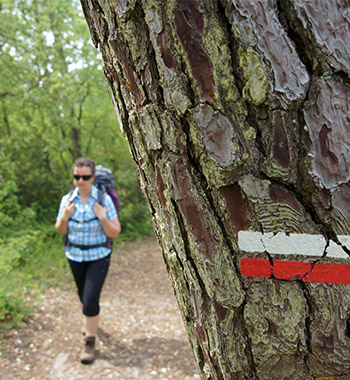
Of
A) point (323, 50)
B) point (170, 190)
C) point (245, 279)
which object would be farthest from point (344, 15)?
point (245, 279)

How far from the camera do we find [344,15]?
77cm

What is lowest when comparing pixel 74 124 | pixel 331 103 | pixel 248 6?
pixel 331 103

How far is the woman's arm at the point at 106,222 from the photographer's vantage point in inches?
147

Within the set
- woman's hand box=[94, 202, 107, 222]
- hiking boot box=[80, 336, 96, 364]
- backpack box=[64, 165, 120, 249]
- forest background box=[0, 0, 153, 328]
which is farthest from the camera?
forest background box=[0, 0, 153, 328]

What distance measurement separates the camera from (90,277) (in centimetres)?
387

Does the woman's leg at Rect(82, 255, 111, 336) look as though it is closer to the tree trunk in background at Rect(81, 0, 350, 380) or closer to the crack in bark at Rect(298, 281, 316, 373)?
the tree trunk in background at Rect(81, 0, 350, 380)

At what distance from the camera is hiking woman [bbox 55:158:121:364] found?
12.4ft

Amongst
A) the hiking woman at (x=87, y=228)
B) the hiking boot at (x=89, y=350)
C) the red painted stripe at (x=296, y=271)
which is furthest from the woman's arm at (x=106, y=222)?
the red painted stripe at (x=296, y=271)

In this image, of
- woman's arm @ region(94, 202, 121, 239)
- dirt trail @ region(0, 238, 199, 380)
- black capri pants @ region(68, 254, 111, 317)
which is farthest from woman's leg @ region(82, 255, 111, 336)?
dirt trail @ region(0, 238, 199, 380)

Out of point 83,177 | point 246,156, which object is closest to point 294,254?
point 246,156

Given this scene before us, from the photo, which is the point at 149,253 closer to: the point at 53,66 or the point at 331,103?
the point at 53,66

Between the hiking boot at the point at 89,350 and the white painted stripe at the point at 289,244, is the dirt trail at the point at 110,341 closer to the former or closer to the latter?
the hiking boot at the point at 89,350

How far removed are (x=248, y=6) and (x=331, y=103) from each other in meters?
0.28

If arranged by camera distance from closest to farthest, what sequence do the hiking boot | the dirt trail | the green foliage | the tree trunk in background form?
the tree trunk in background < the dirt trail < the hiking boot < the green foliage
